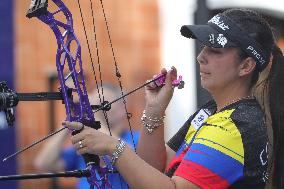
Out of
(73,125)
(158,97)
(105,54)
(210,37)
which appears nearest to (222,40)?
(210,37)

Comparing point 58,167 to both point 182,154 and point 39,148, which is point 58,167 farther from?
point 182,154

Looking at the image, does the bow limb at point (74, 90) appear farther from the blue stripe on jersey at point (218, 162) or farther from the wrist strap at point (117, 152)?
the blue stripe on jersey at point (218, 162)

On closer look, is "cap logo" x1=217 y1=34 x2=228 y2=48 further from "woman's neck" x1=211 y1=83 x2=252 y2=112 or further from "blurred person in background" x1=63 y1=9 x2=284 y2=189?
"woman's neck" x1=211 y1=83 x2=252 y2=112

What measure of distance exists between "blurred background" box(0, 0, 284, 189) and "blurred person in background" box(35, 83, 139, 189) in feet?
0.88

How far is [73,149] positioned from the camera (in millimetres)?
6160

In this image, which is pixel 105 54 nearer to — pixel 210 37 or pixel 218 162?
pixel 210 37

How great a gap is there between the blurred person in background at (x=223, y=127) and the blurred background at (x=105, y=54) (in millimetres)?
3044

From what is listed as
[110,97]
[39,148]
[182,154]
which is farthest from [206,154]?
[39,148]

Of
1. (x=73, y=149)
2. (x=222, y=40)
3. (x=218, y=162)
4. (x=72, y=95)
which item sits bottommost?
(x=73, y=149)

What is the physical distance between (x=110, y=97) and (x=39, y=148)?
2239 mm

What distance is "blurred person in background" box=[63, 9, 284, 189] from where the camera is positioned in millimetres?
3230

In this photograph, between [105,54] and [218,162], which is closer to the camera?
[218,162]

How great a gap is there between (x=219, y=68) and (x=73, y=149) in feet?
9.30

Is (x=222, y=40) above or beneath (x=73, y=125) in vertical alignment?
above
